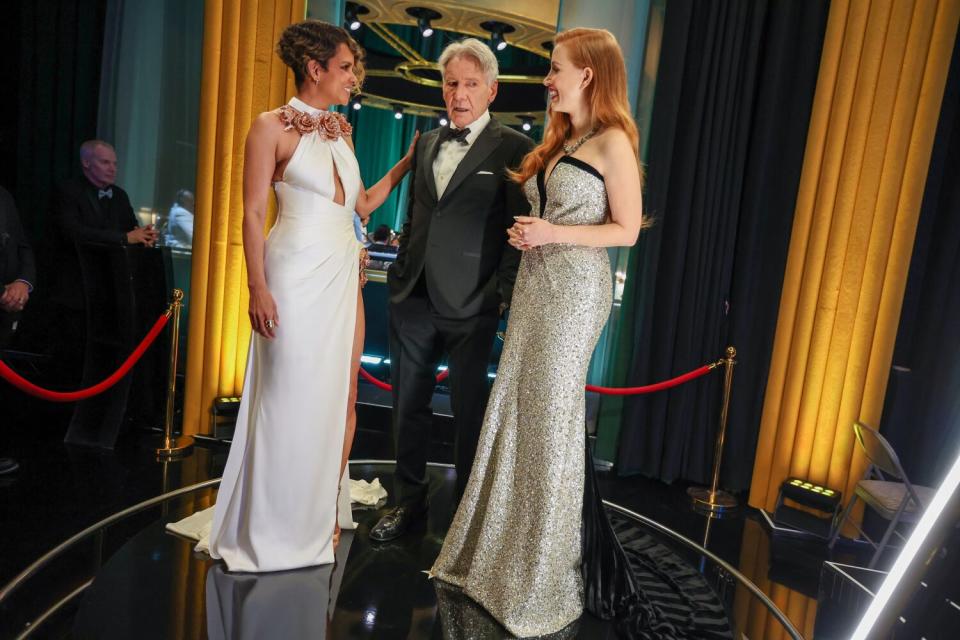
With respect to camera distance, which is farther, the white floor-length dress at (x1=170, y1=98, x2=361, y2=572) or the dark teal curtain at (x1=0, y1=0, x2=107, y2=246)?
the dark teal curtain at (x1=0, y1=0, x2=107, y2=246)

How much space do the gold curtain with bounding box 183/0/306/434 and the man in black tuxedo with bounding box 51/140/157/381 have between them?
0.55m

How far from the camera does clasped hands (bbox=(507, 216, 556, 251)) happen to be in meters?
2.50

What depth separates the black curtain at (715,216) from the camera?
4586 mm

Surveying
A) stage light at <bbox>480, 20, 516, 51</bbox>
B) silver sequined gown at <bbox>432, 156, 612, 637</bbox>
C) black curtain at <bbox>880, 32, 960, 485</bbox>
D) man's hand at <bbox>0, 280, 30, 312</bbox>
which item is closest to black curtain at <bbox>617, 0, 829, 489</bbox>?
black curtain at <bbox>880, 32, 960, 485</bbox>

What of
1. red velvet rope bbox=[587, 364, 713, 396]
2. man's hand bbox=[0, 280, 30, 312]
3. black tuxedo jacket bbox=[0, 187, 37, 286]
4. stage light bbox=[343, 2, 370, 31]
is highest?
stage light bbox=[343, 2, 370, 31]

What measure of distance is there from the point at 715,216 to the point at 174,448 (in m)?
3.71

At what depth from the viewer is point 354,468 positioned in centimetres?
431

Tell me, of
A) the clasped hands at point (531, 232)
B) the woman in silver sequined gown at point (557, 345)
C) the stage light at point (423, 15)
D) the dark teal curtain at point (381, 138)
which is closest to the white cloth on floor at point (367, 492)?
the woman in silver sequined gown at point (557, 345)

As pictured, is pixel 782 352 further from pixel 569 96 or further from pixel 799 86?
pixel 569 96

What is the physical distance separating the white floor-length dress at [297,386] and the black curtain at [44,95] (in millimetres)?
4557

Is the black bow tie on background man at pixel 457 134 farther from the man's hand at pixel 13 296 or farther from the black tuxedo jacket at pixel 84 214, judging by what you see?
the black tuxedo jacket at pixel 84 214

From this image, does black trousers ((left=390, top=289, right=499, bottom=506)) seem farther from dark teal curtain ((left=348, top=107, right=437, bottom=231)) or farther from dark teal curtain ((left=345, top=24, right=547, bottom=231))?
dark teal curtain ((left=348, top=107, right=437, bottom=231))

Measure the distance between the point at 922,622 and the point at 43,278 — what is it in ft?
23.1

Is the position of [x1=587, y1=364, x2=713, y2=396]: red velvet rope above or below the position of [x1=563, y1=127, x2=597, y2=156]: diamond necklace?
below
